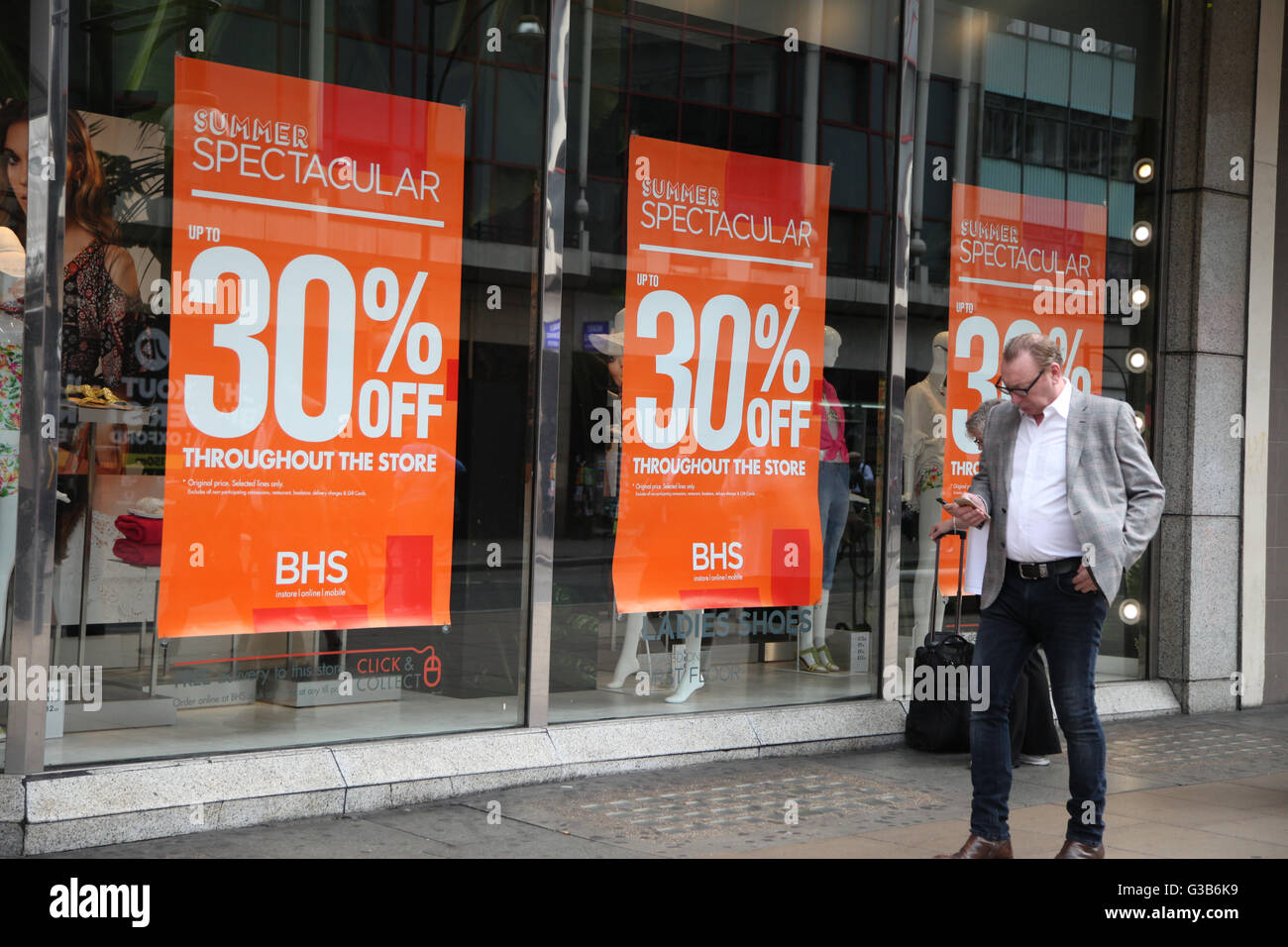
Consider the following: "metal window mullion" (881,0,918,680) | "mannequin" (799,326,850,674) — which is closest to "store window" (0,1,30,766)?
"mannequin" (799,326,850,674)

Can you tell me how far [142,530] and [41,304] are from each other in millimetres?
1018

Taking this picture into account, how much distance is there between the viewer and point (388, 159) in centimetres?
665

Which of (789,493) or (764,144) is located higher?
(764,144)

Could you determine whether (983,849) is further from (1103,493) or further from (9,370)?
(9,370)

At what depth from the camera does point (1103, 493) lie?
539 cm

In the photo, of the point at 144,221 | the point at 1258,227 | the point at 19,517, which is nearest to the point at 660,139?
the point at 144,221

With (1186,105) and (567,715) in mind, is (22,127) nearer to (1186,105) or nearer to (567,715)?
(567,715)

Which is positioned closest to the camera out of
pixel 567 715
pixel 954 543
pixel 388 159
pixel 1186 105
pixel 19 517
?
pixel 19 517

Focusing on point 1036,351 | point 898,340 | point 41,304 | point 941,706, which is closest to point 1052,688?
point 1036,351

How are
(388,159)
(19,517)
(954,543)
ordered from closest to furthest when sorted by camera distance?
(19,517), (388,159), (954,543)

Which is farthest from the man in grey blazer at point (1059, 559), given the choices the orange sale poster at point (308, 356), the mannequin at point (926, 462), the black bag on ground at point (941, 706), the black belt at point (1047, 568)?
the mannequin at point (926, 462)

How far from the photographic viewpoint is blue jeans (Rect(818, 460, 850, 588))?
8.23m

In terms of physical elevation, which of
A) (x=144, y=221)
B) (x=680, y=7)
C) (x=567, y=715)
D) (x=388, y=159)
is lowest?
(x=567, y=715)

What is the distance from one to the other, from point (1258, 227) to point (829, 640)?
4.24 metres
